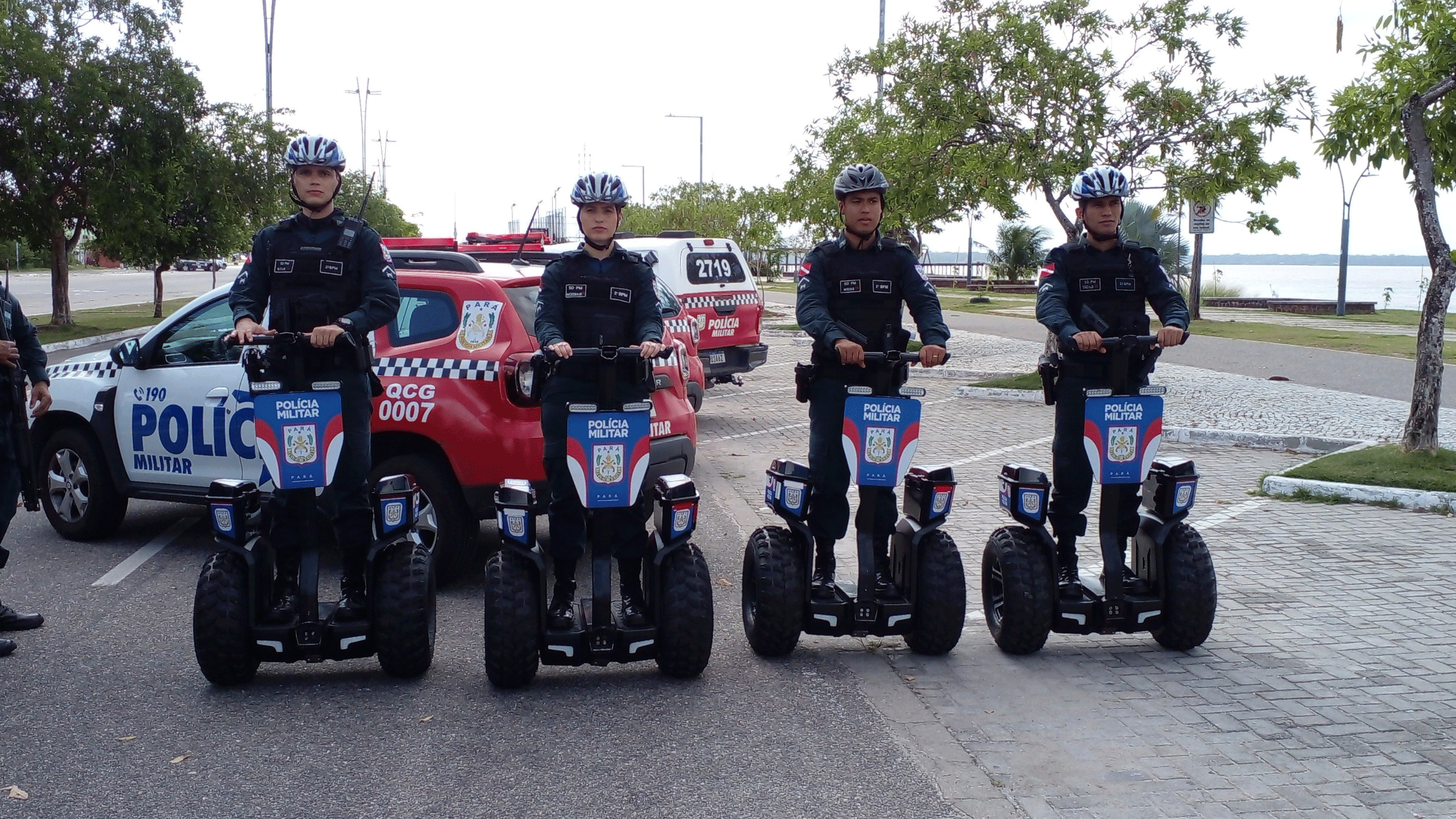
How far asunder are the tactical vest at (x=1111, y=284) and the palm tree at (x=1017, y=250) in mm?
48098

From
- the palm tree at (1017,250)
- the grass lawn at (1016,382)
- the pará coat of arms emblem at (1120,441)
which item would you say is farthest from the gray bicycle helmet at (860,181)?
the palm tree at (1017,250)

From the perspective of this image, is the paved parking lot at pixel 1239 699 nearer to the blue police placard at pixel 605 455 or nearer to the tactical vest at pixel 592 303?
the blue police placard at pixel 605 455

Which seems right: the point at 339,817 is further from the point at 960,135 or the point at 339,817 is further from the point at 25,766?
the point at 960,135

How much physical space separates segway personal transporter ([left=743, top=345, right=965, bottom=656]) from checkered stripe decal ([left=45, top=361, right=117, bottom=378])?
177 inches

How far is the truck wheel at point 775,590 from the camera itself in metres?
5.27

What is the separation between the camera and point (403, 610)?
5020 mm

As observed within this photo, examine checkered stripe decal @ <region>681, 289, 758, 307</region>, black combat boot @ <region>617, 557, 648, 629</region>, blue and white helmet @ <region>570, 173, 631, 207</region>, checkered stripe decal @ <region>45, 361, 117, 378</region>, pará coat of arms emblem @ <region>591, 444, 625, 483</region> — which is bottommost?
black combat boot @ <region>617, 557, 648, 629</region>

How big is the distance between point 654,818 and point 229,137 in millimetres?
30920

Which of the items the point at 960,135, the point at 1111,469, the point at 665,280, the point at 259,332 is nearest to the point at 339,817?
the point at 259,332

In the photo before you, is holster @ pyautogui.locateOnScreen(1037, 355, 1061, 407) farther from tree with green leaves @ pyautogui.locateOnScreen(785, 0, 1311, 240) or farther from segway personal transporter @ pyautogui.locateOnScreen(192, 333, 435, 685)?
tree with green leaves @ pyautogui.locateOnScreen(785, 0, 1311, 240)

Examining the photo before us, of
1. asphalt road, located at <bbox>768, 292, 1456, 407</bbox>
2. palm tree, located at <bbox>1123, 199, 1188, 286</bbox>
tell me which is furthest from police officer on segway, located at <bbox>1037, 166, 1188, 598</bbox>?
palm tree, located at <bbox>1123, 199, 1188, 286</bbox>

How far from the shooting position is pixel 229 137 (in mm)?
31078

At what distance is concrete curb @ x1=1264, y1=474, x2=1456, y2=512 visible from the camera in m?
8.90

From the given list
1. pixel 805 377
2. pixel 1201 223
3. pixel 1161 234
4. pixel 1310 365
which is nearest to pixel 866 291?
pixel 805 377
